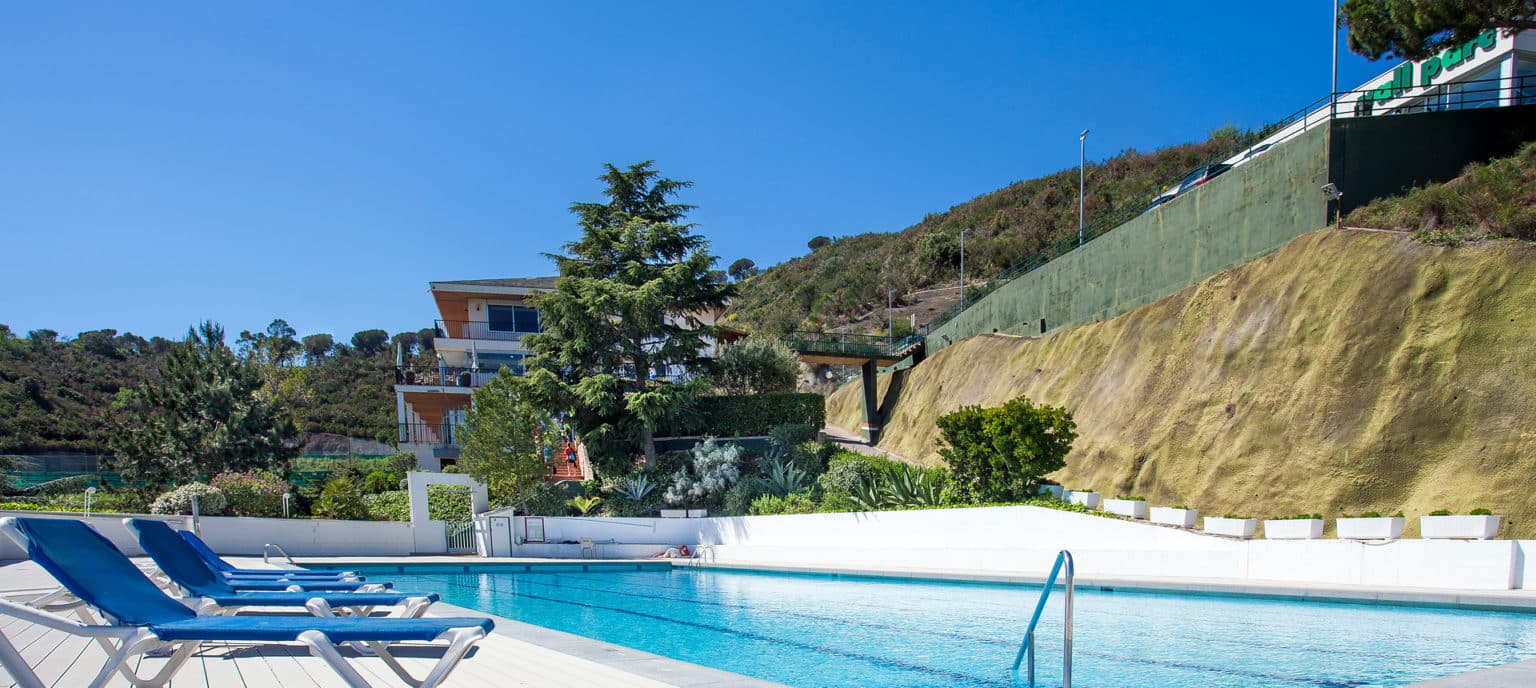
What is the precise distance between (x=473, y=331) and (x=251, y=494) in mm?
16553

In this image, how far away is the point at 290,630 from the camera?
3531 mm

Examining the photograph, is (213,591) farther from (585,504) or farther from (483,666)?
(585,504)

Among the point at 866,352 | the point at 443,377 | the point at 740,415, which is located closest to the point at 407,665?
the point at 740,415

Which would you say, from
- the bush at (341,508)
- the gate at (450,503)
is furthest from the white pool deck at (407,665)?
the gate at (450,503)

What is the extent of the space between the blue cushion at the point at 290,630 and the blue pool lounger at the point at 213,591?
1.06m

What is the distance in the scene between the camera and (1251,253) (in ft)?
59.4

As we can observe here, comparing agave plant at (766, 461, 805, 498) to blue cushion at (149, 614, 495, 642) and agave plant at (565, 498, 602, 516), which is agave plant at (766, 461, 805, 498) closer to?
agave plant at (565, 498, 602, 516)

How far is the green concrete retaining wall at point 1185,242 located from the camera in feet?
55.6

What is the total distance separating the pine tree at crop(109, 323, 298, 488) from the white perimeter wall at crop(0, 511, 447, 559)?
625 centimetres

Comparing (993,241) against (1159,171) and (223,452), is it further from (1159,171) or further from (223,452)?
(223,452)

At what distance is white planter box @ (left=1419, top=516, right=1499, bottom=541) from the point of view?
9.91 meters

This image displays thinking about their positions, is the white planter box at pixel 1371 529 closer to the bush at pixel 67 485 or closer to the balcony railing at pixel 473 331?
the balcony railing at pixel 473 331

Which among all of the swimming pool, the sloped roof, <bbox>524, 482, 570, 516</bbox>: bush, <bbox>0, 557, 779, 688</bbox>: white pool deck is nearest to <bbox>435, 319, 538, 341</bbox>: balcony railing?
the sloped roof

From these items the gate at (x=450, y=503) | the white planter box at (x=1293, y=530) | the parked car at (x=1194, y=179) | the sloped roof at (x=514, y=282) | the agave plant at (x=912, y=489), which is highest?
the parked car at (x=1194, y=179)
